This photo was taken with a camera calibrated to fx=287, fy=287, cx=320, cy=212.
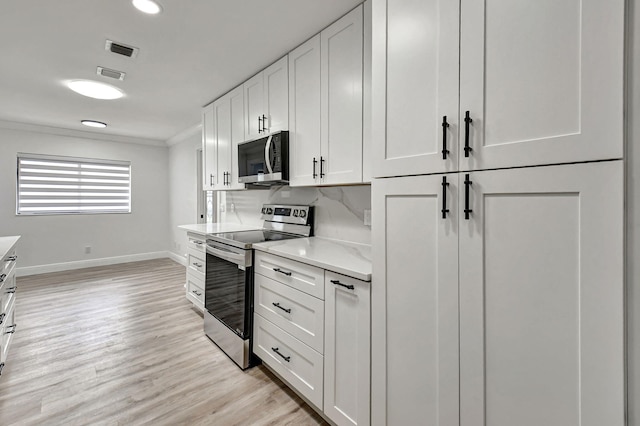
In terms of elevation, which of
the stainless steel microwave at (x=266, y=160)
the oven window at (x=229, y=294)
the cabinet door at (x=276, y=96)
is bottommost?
the oven window at (x=229, y=294)

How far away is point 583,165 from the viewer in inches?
31.0

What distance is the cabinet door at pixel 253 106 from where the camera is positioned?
2629mm

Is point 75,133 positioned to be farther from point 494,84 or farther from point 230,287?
point 494,84

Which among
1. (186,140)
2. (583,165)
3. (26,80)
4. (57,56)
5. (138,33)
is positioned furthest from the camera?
(186,140)

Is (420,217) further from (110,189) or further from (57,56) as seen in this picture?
(110,189)

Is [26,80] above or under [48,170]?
above

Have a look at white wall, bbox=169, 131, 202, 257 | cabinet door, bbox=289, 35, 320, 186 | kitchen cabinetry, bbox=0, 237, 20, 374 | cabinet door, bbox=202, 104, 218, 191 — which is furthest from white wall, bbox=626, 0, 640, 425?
white wall, bbox=169, 131, 202, 257

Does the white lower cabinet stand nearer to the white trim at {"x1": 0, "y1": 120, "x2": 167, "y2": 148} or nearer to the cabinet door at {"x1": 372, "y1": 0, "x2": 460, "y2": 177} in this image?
the cabinet door at {"x1": 372, "y1": 0, "x2": 460, "y2": 177}

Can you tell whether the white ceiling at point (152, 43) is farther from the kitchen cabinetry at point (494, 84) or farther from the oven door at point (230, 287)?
the oven door at point (230, 287)

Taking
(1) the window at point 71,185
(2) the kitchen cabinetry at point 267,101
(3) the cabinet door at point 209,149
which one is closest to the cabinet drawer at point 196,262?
(3) the cabinet door at point 209,149

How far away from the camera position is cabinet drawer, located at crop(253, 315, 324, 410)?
1634mm

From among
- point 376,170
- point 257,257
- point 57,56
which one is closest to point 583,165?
point 376,170

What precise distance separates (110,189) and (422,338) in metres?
6.27

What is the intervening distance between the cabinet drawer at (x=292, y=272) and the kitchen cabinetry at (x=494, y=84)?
2.39 ft
